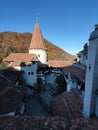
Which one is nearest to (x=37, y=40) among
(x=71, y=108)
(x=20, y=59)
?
(x=20, y=59)

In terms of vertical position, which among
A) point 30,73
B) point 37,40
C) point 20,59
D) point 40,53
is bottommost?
point 30,73

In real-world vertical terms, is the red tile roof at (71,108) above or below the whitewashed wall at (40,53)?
below

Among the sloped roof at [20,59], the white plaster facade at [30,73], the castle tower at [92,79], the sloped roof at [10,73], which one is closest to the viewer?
the castle tower at [92,79]

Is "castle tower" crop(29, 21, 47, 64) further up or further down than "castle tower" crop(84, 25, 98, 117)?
further up

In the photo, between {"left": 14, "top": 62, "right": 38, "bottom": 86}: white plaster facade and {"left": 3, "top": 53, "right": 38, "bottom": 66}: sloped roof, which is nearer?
{"left": 3, "top": 53, "right": 38, "bottom": 66}: sloped roof

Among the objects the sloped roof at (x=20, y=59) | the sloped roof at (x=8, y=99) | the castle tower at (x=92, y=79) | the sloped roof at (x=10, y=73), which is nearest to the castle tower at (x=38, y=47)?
the sloped roof at (x=20, y=59)

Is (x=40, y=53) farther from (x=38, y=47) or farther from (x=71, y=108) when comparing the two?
(x=71, y=108)

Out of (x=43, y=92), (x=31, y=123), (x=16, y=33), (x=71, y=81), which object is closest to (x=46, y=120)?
(x=31, y=123)

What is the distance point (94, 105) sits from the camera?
12.5 meters

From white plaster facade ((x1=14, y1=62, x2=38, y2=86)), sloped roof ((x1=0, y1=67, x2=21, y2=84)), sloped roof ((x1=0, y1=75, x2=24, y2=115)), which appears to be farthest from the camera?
white plaster facade ((x1=14, y1=62, x2=38, y2=86))

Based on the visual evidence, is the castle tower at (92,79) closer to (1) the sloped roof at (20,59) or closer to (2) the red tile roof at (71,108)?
(2) the red tile roof at (71,108)

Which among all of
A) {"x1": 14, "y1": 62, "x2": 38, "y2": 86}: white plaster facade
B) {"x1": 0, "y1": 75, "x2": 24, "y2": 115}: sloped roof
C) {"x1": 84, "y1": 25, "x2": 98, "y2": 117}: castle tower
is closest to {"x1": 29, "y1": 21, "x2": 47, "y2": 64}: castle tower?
{"x1": 14, "y1": 62, "x2": 38, "y2": 86}: white plaster facade

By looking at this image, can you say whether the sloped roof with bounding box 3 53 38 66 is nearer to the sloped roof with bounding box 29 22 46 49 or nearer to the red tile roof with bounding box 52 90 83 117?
the sloped roof with bounding box 29 22 46 49

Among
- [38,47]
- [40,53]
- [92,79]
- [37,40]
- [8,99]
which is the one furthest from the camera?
[37,40]
